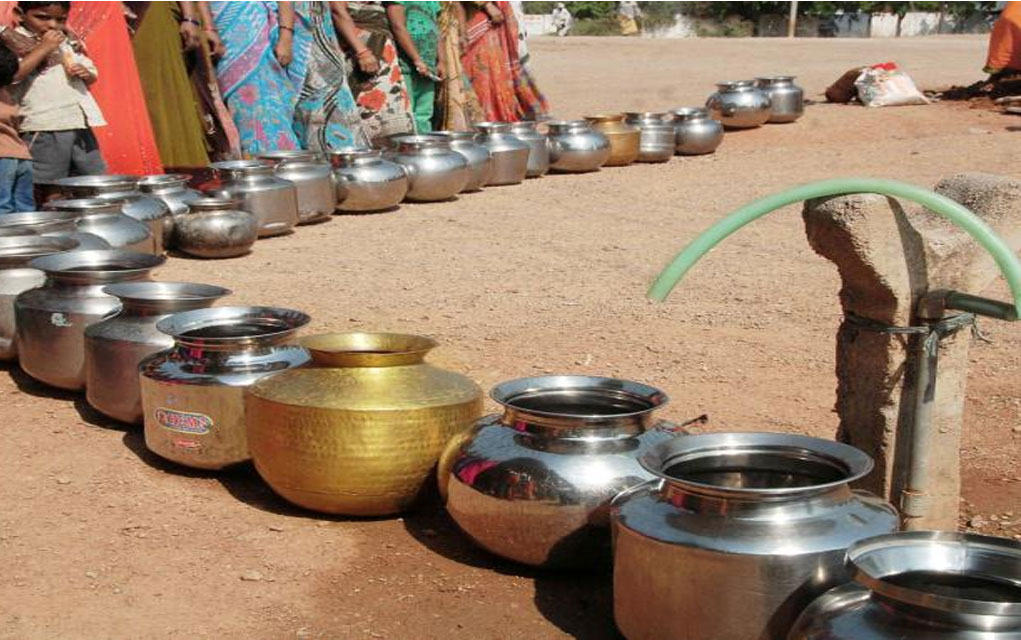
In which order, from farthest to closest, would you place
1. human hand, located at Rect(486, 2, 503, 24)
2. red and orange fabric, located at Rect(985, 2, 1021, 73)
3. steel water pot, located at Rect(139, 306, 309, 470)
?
red and orange fabric, located at Rect(985, 2, 1021, 73)
human hand, located at Rect(486, 2, 503, 24)
steel water pot, located at Rect(139, 306, 309, 470)

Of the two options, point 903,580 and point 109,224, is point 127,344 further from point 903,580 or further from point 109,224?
point 903,580

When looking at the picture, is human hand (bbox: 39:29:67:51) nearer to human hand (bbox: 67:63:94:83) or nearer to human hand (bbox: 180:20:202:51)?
human hand (bbox: 67:63:94:83)

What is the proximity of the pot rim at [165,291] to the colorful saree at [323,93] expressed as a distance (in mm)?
Answer: 5390

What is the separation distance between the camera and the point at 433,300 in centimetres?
632

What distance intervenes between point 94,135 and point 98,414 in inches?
153

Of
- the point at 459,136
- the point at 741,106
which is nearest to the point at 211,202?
the point at 459,136

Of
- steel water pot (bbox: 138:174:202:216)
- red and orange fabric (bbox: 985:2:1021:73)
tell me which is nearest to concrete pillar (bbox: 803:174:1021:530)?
steel water pot (bbox: 138:174:202:216)

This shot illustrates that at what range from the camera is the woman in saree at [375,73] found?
10.3 metres

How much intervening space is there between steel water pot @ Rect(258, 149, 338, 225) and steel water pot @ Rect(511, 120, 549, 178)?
2221 mm

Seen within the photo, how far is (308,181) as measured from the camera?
8461 millimetres

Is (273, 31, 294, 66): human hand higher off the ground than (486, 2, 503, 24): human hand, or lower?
lower

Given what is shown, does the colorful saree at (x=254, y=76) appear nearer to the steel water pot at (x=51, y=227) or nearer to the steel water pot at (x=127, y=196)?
the steel water pot at (x=127, y=196)

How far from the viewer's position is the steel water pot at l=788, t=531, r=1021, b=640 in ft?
7.27

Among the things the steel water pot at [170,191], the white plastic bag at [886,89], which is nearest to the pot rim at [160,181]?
the steel water pot at [170,191]
